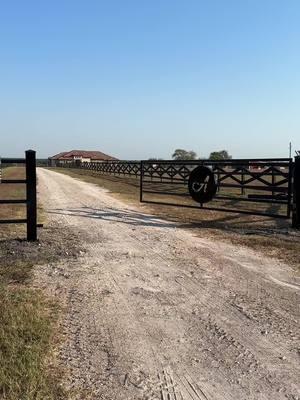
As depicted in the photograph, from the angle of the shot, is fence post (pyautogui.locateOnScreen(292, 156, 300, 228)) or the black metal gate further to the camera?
the black metal gate

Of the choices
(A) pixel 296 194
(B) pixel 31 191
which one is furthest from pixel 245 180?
(B) pixel 31 191

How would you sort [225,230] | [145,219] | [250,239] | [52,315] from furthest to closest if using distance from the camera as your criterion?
[145,219] < [225,230] < [250,239] < [52,315]

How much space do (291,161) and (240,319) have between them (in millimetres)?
7428

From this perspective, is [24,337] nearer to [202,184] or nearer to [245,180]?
[202,184]

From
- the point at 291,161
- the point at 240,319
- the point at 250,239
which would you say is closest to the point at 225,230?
the point at 250,239

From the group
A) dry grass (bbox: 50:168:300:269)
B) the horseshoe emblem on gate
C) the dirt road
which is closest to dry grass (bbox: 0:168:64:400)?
the dirt road

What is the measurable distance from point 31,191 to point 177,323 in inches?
202

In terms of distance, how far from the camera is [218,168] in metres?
14.4

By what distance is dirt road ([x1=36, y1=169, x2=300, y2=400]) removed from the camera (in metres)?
3.74

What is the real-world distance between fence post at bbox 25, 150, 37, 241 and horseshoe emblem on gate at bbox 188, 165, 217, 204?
6384 mm

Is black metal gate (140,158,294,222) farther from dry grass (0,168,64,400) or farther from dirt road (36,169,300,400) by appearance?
dry grass (0,168,64,400)

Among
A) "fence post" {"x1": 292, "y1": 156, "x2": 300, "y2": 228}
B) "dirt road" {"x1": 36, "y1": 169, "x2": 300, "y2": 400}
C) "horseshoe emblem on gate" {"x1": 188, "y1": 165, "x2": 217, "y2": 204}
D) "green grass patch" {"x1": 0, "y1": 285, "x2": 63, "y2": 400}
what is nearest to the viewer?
"green grass patch" {"x1": 0, "y1": 285, "x2": 63, "y2": 400}

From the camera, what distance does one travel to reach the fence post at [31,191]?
30.3 feet

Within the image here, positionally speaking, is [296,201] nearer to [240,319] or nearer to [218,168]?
[218,168]
